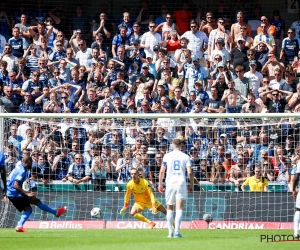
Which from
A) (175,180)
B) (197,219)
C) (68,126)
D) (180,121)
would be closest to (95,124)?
(68,126)

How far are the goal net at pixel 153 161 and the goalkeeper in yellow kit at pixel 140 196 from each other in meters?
0.81

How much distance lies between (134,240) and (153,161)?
536 centimetres

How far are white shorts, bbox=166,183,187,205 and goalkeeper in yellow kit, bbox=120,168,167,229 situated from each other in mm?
2918

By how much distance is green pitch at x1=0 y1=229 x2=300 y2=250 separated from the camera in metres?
14.0

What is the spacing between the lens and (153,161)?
2086 centimetres

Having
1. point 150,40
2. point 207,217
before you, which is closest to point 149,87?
point 150,40

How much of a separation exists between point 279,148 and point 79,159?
4.92 m

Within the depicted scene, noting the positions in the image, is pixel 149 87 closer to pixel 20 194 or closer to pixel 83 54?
pixel 83 54

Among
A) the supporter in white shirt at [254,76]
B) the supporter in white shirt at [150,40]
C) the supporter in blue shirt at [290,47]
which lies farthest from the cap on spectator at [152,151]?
the supporter in blue shirt at [290,47]

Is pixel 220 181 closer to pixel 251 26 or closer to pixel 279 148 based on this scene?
pixel 279 148

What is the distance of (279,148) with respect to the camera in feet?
66.7

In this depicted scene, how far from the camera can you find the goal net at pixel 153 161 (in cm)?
2016

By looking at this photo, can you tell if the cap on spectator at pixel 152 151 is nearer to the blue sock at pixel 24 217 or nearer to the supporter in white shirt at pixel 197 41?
the blue sock at pixel 24 217

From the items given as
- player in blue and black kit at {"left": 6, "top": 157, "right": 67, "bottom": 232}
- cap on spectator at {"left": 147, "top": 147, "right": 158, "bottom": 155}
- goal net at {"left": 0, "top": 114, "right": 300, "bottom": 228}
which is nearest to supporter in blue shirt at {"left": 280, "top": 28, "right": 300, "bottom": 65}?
goal net at {"left": 0, "top": 114, "right": 300, "bottom": 228}
